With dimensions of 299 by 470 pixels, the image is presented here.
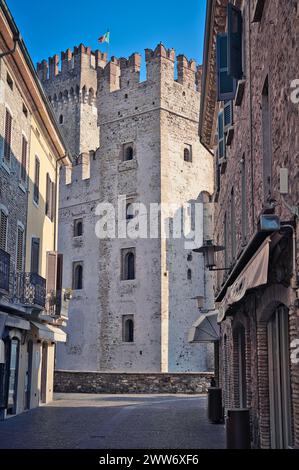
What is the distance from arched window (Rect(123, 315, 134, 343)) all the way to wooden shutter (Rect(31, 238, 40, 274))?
1417 centimetres

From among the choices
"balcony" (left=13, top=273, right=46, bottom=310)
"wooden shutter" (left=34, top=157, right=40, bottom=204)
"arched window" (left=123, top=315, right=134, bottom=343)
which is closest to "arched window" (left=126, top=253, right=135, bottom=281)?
"arched window" (left=123, top=315, right=134, bottom=343)

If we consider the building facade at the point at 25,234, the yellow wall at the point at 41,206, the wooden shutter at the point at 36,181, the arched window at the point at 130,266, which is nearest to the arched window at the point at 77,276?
the arched window at the point at 130,266

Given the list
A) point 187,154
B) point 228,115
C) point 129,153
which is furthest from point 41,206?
point 187,154

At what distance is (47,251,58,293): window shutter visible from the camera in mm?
23344

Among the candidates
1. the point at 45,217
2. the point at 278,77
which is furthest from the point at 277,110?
the point at 45,217

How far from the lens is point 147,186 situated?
36.2m

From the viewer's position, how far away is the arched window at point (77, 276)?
38906 mm

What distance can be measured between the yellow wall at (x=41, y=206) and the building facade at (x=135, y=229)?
10.9m

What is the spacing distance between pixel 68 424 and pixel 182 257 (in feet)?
65.1

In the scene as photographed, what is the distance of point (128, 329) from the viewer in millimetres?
35781

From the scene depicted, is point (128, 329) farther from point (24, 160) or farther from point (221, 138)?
point (221, 138)

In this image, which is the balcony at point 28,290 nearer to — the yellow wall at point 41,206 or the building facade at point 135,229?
the yellow wall at point 41,206

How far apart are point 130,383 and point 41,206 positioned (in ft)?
36.2
